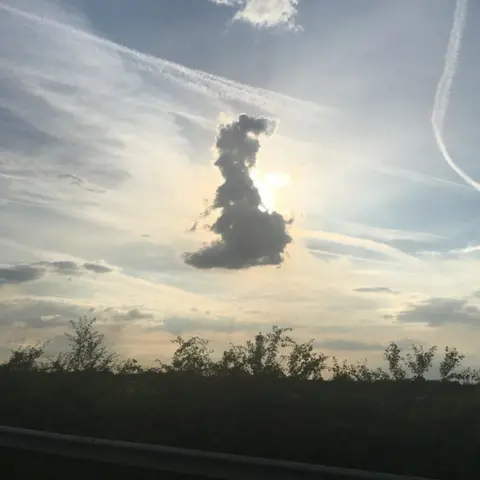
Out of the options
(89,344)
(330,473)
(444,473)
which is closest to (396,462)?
(444,473)

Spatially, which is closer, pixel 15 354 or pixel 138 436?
pixel 138 436

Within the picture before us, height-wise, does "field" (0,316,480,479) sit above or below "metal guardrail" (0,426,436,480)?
above

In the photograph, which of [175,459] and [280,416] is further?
[280,416]

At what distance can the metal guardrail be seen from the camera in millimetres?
6500

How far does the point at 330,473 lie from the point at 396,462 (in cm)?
139

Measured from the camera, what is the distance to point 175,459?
23.7ft

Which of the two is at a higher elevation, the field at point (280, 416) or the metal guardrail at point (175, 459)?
the field at point (280, 416)

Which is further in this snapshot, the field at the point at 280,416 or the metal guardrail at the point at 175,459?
the field at the point at 280,416

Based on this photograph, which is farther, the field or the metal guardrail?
the field

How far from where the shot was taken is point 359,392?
35.9 feet

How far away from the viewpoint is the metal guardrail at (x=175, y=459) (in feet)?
21.3

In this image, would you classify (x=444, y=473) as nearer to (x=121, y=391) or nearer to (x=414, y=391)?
(x=414, y=391)

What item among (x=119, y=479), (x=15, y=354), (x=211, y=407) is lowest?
(x=119, y=479)

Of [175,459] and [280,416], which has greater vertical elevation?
[280,416]
